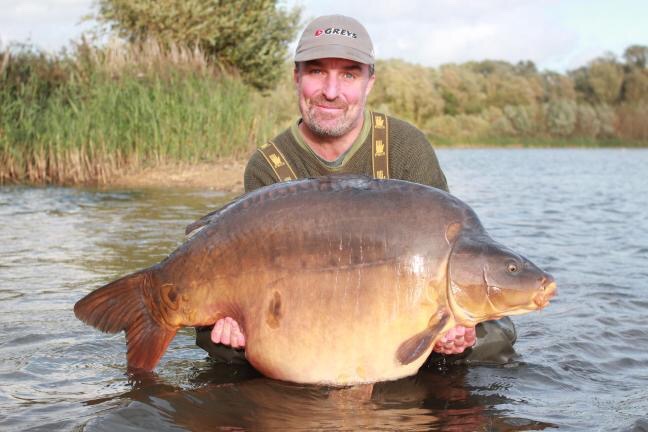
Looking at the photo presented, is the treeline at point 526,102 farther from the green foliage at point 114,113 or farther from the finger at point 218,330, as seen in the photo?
the finger at point 218,330

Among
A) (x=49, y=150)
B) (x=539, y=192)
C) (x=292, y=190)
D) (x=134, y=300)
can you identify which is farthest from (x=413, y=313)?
(x=539, y=192)

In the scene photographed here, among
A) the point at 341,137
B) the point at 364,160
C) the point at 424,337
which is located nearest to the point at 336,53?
the point at 341,137

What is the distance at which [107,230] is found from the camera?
8.91 m

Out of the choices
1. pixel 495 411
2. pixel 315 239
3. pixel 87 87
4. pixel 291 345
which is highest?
pixel 87 87

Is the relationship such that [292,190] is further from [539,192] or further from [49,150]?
[539,192]

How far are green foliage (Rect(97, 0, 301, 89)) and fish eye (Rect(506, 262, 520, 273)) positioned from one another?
17213 mm

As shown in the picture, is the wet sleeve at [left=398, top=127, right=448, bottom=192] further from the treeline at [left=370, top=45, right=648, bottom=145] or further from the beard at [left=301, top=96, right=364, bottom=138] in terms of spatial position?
the treeline at [left=370, top=45, right=648, bottom=145]

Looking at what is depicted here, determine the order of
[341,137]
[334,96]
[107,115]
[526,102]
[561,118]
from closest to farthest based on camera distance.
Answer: [334,96], [341,137], [107,115], [561,118], [526,102]

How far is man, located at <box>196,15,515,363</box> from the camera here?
3.99m

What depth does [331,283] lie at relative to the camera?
3.11 m

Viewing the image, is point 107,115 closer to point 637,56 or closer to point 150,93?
point 150,93

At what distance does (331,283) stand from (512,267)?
694mm

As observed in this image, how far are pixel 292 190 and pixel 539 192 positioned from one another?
14.2 m

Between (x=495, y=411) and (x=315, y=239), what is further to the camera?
(x=495, y=411)
